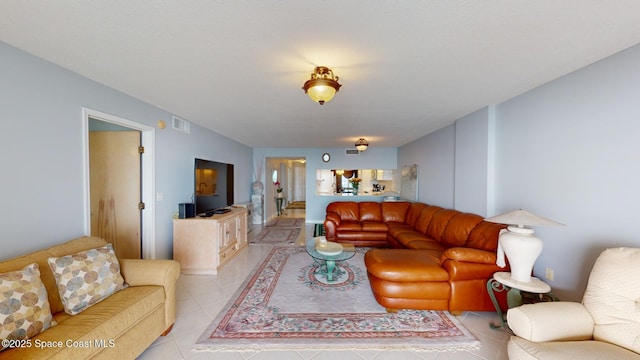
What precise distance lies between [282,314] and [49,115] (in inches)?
111

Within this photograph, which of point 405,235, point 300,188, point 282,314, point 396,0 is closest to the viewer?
point 396,0

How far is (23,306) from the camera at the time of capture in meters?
1.38

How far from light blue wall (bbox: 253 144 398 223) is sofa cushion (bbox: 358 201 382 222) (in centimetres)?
172

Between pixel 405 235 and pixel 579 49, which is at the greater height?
pixel 579 49

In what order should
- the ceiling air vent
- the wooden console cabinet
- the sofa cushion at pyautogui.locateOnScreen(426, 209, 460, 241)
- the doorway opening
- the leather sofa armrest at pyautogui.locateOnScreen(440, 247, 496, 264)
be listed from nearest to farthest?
the leather sofa armrest at pyautogui.locateOnScreen(440, 247, 496, 264) → the wooden console cabinet → the ceiling air vent → the sofa cushion at pyautogui.locateOnScreen(426, 209, 460, 241) → the doorway opening

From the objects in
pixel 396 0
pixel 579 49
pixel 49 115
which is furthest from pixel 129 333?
pixel 579 49

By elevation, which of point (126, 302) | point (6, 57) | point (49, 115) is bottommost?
point (126, 302)

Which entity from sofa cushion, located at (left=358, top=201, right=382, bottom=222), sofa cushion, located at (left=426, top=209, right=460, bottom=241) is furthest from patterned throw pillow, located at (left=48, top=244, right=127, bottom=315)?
sofa cushion, located at (left=358, top=201, right=382, bottom=222)

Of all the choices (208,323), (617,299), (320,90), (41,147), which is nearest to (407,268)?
(617,299)

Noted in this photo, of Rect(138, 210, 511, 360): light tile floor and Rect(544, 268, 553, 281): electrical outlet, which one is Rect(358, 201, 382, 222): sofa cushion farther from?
Rect(544, 268, 553, 281): electrical outlet

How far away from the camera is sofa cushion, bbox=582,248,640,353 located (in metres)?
1.39

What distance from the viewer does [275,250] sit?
4.62 meters

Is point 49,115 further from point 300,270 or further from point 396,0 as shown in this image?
point 300,270

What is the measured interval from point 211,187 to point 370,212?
11.3ft
